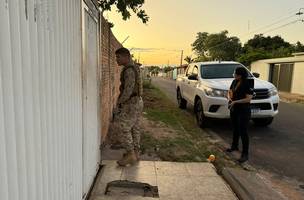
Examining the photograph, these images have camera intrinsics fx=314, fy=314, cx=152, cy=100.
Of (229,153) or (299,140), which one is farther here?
(299,140)

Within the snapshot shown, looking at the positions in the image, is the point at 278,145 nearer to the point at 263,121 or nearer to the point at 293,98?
the point at 263,121

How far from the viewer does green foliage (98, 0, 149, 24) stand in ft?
20.5

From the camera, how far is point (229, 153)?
21.3ft

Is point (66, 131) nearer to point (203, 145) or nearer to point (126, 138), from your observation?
point (126, 138)

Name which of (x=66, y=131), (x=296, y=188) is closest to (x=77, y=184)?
(x=66, y=131)

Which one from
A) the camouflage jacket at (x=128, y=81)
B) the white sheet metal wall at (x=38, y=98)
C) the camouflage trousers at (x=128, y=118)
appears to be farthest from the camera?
the camouflage trousers at (x=128, y=118)

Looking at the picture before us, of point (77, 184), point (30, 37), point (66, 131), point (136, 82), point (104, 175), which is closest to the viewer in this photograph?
point (30, 37)

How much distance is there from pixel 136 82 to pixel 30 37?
335cm

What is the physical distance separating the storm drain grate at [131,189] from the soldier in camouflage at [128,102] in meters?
0.75

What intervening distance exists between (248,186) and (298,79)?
21551 mm

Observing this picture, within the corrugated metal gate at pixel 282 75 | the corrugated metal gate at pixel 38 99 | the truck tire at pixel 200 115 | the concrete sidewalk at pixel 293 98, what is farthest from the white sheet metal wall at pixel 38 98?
the corrugated metal gate at pixel 282 75

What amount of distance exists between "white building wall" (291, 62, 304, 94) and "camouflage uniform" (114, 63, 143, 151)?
2092 cm

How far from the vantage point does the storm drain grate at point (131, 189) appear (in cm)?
422

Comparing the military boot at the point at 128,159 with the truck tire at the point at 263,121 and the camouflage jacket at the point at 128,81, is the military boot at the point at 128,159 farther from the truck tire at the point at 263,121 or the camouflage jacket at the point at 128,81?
the truck tire at the point at 263,121
